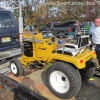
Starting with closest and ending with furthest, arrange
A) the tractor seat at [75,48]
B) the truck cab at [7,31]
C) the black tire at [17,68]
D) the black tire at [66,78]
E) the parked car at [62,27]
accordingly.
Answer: the black tire at [66,78] < the tractor seat at [75,48] < the black tire at [17,68] < the truck cab at [7,31] < the parked car at [62,27]

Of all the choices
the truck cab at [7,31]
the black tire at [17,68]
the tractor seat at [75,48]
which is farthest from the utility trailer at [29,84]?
the truck cab at [7,31]

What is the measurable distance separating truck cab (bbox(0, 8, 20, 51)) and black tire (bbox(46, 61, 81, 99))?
2463mm

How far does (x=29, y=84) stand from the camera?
3350 millimetres

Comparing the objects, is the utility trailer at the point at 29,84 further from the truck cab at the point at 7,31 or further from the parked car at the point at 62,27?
the parked car at the point at 62,27

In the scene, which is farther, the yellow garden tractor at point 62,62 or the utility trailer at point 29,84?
the utility trailer at point 29,84

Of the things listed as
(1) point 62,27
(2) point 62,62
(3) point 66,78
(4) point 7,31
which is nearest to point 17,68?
(2) point 62,62

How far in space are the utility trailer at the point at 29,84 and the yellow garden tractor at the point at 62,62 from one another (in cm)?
14

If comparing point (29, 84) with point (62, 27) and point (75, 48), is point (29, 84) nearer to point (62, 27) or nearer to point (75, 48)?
point (75, 48)

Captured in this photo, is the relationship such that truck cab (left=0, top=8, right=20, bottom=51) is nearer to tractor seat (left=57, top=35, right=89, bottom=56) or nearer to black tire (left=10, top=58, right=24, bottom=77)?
black tire (left=10, top=58, right=24, bottom=77)

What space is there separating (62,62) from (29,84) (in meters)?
0.92

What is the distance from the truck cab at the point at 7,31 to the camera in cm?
492

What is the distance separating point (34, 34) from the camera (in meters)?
3.91

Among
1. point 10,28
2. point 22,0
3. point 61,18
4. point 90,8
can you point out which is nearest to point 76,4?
point 61,18

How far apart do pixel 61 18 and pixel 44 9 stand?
326cm
